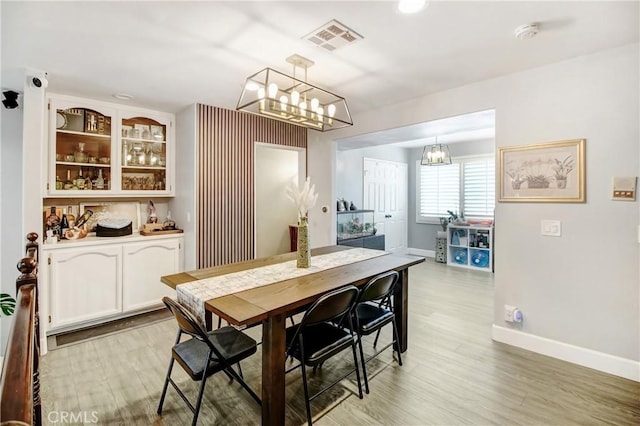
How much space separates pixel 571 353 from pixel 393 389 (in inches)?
62.3

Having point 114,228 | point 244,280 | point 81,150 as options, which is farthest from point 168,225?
point 244,280

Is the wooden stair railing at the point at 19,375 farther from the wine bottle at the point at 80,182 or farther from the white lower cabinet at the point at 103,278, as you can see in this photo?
the wine bottle at the point at 80,182

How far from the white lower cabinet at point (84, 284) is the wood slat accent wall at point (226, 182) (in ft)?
2.87

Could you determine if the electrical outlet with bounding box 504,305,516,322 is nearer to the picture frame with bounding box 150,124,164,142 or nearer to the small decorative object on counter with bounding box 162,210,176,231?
the small decorative object on counter with bounding box 162,210,176,231

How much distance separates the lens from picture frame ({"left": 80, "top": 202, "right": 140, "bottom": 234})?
3678mm

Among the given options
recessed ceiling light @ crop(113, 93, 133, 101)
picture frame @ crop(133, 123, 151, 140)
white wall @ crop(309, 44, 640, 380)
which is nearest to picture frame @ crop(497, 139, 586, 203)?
white wall @ crop(309, 44, 640, 380)

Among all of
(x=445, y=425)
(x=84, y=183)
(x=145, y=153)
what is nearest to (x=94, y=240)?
(x=84, y=183)

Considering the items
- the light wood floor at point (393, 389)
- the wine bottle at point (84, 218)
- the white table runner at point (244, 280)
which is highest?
the wine bottle at point (84, 218)

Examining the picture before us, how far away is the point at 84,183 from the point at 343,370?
3353mm

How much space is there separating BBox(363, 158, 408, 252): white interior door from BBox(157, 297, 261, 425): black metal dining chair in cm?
463

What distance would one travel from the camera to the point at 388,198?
22.0 ft

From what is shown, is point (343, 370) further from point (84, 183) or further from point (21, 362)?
point (84, 183)

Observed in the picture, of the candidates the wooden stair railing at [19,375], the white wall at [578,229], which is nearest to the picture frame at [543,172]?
the white wall at [578,229]

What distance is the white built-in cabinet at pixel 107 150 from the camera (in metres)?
3.29
